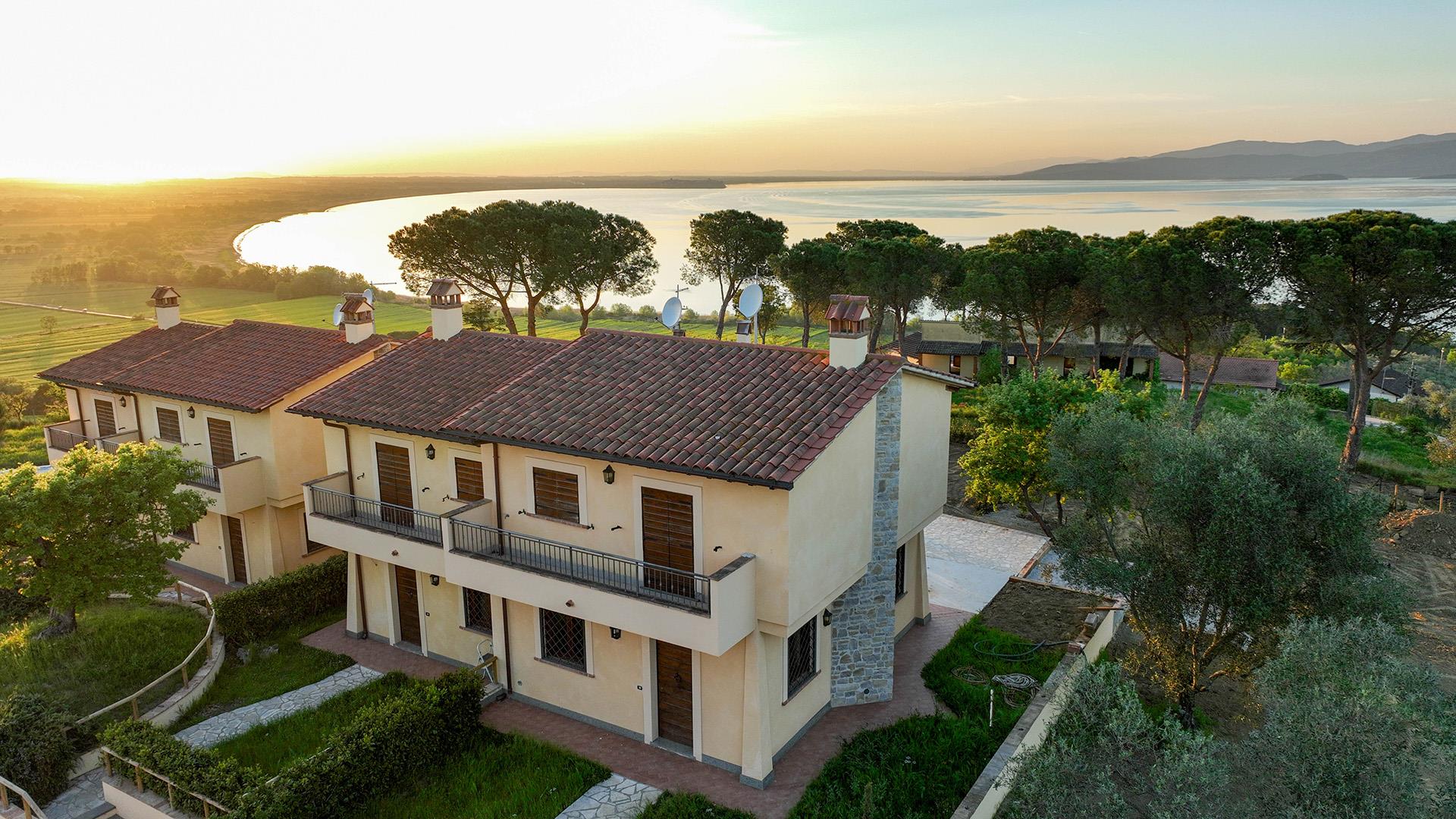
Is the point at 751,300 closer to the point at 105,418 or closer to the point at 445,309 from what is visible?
the point at 445,309

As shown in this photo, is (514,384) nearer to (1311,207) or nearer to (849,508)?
(849,508)

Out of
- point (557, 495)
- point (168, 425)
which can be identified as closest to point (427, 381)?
point (557, 495)

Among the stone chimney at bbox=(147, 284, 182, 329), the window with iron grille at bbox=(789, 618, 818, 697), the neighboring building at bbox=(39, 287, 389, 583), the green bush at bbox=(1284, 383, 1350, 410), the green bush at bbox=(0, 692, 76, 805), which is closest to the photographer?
the green bush at bbox=(0, 692, 76, 805)

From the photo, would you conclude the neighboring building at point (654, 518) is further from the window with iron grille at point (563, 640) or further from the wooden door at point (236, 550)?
the wooden door at point (236, 550)

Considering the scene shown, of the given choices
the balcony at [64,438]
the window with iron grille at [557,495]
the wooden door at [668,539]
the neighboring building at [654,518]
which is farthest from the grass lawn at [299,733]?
the balcony at [64,438]

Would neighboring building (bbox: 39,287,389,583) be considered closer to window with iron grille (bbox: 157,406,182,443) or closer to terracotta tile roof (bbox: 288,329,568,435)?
window with iron grille (bbox: 157,406,182,443)

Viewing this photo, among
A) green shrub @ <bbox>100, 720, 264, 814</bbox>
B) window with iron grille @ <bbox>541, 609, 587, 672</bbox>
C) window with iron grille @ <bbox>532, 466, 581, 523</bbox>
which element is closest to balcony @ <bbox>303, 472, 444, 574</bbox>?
window with iron grille @ <bbox>532, 466, 581, 523</bbox>
